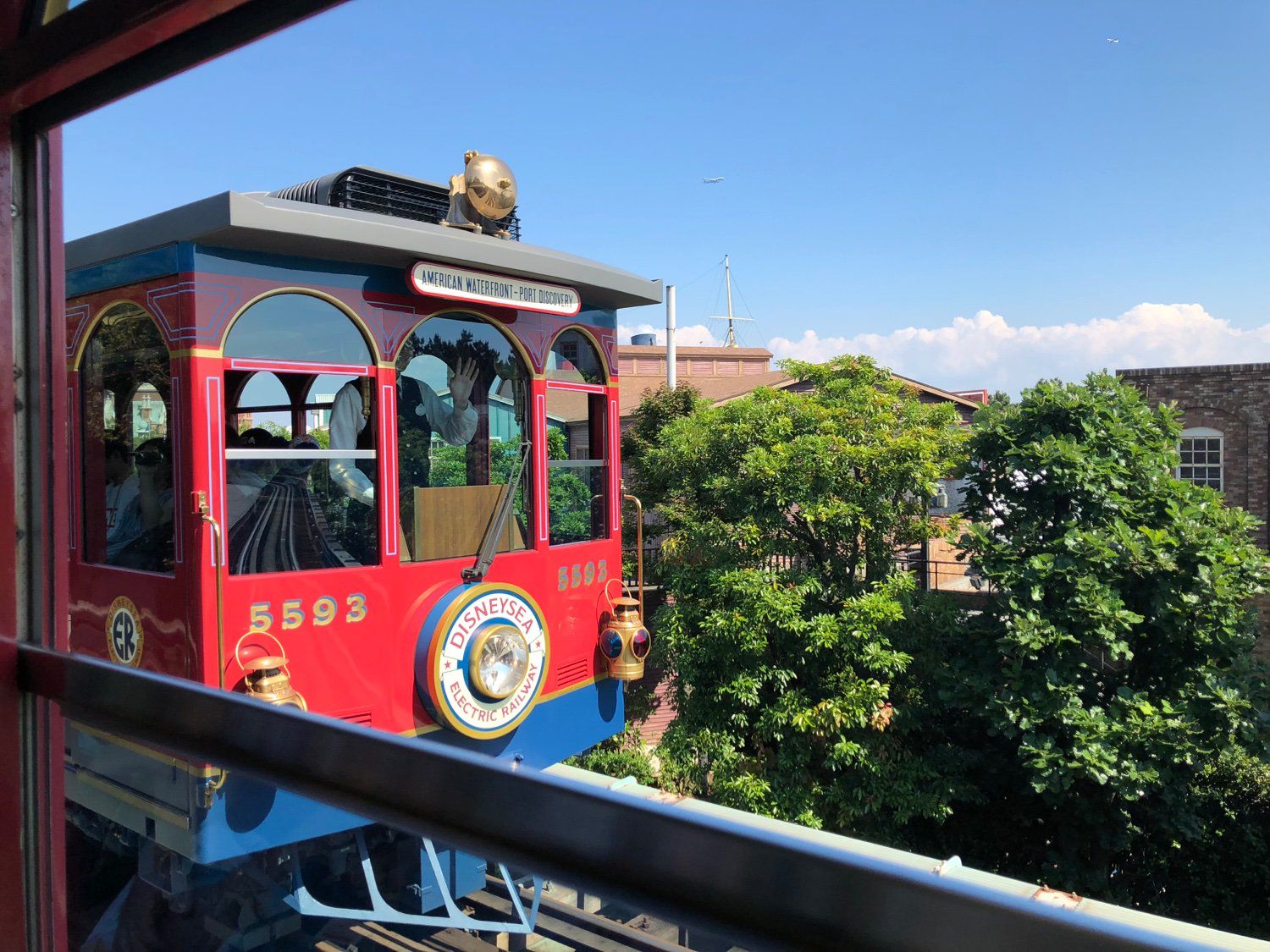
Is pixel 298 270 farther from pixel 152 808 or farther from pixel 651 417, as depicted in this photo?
pixel 651 417

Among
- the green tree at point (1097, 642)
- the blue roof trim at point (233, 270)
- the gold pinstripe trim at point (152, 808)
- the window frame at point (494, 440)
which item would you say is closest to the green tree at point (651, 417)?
the green tree at point (1097, 642)

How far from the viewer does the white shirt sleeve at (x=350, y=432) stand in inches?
177

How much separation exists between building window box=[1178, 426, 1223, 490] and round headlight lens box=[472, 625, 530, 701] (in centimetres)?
1246

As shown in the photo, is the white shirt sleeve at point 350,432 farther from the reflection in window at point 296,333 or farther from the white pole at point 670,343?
the white pole at point 670,343

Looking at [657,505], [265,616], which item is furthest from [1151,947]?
[657,505]

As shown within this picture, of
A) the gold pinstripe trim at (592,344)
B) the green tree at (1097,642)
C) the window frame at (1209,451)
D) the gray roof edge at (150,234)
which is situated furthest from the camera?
the window frame at (1209,451)

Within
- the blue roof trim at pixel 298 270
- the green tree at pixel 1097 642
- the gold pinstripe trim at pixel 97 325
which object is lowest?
the green tree at pixel 1097 642

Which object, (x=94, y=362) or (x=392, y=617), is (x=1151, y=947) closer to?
(x=392, y=617)

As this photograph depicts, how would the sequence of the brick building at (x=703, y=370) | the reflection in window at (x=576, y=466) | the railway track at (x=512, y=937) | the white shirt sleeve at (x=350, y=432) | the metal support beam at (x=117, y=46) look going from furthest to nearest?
1. the brick building at (x=703, y=370)
2. the reflection in window at (x=576, y=466)
3. the white shirt sleeve at (x=350, y=432)
4. the metal support beam at (x=117, y=46)
5. the railway track at (x=512, y=937)

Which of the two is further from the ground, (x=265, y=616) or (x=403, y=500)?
(x=403, y=500)

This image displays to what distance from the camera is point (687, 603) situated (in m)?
11.0

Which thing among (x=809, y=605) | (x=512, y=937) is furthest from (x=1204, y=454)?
(x=512, y=937)

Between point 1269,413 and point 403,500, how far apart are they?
13.7 metres

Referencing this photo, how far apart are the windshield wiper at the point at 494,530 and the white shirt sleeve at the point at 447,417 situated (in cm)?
31
